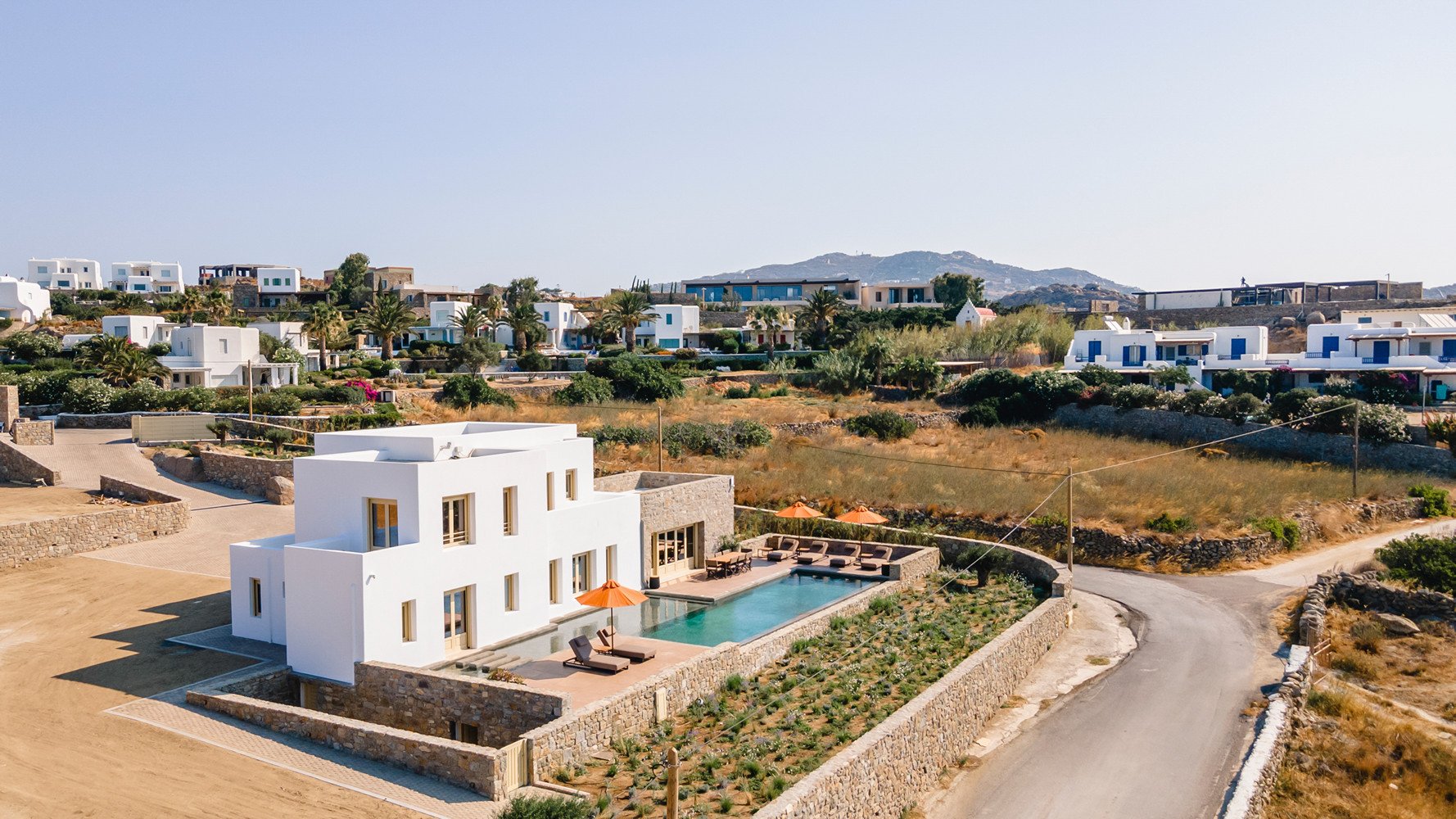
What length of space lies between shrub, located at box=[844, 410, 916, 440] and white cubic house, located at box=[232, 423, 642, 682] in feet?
91.6

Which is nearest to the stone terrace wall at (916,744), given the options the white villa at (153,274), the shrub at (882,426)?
the shrub at (882,426)

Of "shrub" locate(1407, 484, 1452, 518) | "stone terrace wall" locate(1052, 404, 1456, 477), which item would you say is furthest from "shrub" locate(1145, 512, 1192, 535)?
"stone terrace wall" locate(1052, 404, 1456, 477)

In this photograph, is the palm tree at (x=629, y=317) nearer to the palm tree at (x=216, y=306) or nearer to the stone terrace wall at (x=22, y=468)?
the palm tree at (x=216, y=306)

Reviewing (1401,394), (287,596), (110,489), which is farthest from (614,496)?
(1401,394)

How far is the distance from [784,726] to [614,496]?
28.7ft

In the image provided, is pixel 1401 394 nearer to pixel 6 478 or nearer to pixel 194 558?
pixel 194 558

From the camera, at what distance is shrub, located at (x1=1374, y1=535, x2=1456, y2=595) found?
84.5 feet

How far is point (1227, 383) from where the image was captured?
5691 cm

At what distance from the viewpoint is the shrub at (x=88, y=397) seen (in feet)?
153

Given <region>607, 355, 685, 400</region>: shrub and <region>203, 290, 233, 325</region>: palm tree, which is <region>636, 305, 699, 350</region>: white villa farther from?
<region>203, 290, 233, 325</region>: palm tree

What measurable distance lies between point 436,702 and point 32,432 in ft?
111

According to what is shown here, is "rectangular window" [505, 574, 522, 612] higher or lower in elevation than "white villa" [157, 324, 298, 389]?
lower

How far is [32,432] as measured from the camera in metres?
41.0

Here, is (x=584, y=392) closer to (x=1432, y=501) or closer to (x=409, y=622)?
(x=409, y=622)
